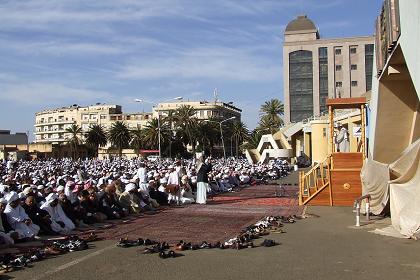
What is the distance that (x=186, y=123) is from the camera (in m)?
86.2

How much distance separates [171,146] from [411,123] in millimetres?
78729

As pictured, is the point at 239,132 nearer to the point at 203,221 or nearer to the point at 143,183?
Answer: the point at 143,183

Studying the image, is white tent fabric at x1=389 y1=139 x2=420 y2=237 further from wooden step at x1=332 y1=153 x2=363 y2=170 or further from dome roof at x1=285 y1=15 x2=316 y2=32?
dome roof at x1=285 y1=15 x2=316 y2=32

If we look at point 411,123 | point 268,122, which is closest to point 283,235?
point 411,123

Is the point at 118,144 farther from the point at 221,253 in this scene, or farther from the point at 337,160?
the point at 221,253

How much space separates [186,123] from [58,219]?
7353 centimetres

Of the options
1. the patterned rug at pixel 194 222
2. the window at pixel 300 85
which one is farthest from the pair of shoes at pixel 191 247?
the window at pixel 300 85

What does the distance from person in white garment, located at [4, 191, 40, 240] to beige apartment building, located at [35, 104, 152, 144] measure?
105 m

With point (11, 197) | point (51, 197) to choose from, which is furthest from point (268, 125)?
point (11, 197)

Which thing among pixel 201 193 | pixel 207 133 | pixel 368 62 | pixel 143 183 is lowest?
pixel 201 193

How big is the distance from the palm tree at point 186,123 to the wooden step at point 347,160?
223 feet

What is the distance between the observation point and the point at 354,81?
3406 inches

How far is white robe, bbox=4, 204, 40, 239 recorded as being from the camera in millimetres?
11398

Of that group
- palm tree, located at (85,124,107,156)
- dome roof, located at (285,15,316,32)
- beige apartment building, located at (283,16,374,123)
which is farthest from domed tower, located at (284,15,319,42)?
palm tree, located at (85,124,107,156)
